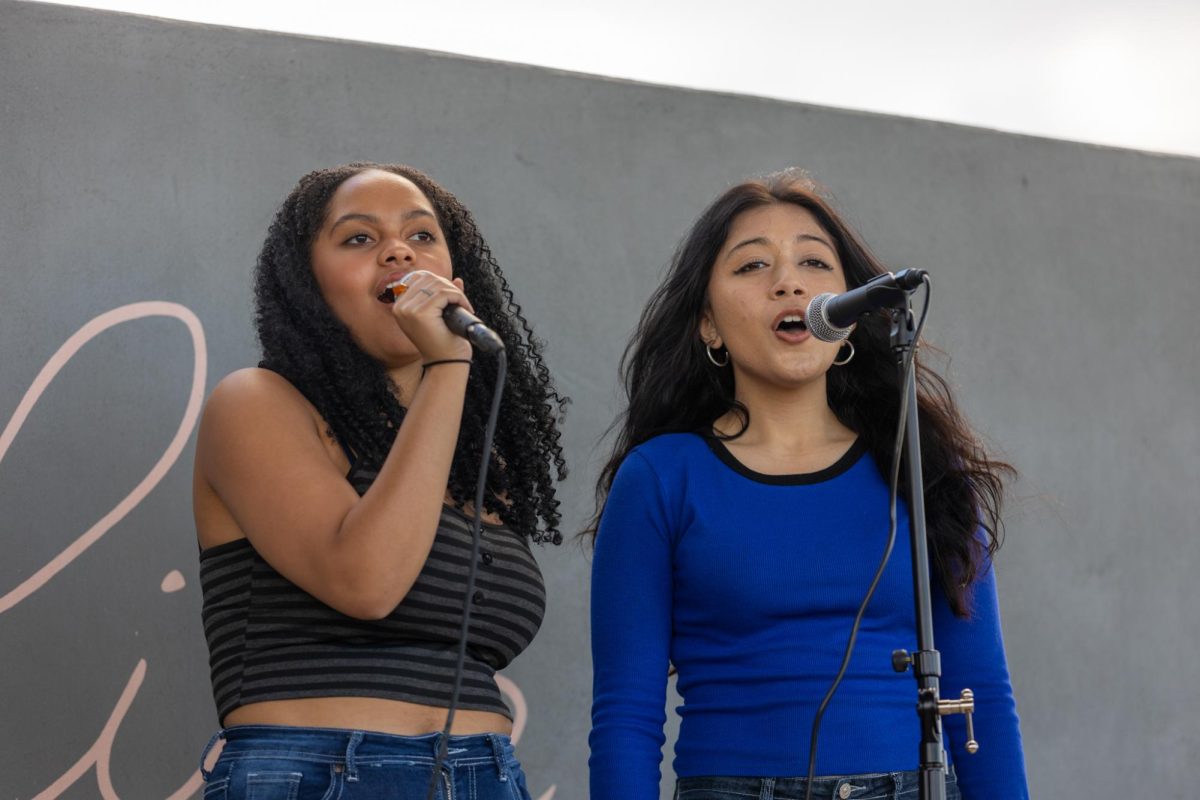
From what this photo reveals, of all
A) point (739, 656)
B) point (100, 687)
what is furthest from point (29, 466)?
point (739, 656)

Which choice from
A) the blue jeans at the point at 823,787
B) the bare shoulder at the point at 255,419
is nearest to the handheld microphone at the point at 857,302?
the blue jeans at the point at 823,787

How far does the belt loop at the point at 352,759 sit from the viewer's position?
181cm

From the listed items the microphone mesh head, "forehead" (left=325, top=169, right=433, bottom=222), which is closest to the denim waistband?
the microphone mesh head

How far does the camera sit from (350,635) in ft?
6.23

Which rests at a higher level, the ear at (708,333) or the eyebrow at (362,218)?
the eyebrow at (362,218)

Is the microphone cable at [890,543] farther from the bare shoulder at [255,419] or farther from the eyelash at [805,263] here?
the bare shoulder at [255,419]

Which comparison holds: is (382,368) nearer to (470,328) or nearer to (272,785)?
(470,328)

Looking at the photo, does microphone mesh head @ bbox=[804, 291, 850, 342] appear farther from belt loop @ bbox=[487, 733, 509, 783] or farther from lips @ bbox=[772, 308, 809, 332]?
belt loop @ bbox=[487, 733, 509, 783]

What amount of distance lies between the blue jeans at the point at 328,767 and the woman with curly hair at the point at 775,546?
29 centimetres

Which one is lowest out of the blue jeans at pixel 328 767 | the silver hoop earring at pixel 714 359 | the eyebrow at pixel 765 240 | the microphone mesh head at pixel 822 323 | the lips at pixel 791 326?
the blue jeans at pixel 328 767

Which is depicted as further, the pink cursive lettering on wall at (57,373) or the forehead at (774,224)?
the pink cursive lettering on wall at (57,373)

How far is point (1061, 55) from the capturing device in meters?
3.85

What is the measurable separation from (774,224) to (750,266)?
0.09 meters

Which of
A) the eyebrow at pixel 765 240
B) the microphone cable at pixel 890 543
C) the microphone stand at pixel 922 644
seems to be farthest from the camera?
the eyebrow at pixel 765 240
